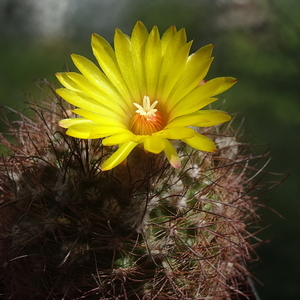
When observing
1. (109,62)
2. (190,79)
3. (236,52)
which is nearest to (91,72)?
(109,62)

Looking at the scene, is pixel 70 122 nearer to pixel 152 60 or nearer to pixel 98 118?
pixel 98 118

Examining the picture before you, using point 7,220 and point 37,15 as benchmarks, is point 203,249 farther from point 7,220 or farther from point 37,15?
point 37,15

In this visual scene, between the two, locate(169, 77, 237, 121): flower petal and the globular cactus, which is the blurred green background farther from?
locate(169, 77, 237, 121): flower petal

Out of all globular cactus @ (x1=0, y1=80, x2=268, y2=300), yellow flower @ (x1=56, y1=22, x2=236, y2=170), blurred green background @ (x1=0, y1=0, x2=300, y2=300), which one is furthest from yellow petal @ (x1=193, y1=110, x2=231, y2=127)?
blurred green background @ (x1=0, y1=0, x2=300, y2=300)

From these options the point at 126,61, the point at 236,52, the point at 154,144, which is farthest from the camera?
the point at 236,52

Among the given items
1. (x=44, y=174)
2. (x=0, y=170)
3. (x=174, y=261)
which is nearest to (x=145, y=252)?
(x=174, y=261)

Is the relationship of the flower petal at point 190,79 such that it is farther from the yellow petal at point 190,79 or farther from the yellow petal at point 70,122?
the yellow petal at point 70,122
